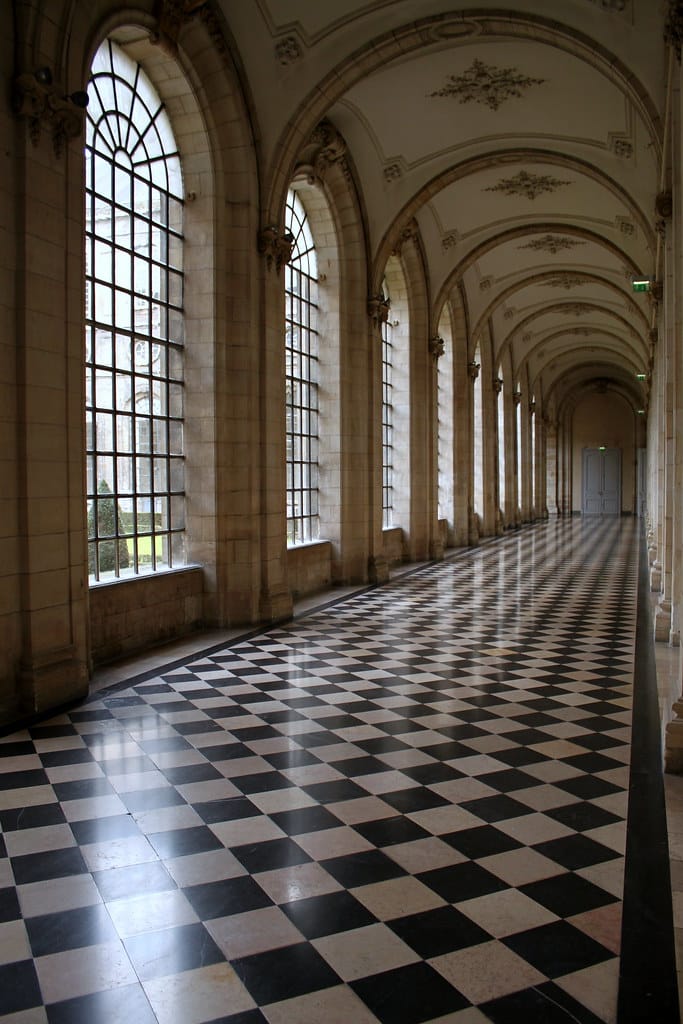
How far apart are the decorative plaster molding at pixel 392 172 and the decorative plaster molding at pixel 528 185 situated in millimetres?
3150

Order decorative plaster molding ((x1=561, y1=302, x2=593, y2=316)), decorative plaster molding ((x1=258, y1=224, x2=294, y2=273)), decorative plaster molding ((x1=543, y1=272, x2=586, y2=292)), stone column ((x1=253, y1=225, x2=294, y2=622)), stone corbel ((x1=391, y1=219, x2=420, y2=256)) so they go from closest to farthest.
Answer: decorative plaster molding ((x1=258, y1=224, x2=294, y2=273))
stone column ((x1=253, y1=225, x2=294, y2=622))
stone corbel ((x1=391, y1=219, x2=420, y2=256))
decorative plaster molding ((x1=543, y1=272, x2=586, y2=292))
decorative plaster molding ((x1=561, y1=302, x2=593, y2=316))

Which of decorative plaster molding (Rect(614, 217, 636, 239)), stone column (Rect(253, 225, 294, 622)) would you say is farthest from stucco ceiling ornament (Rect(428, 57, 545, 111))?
decorative plaster molding (Rect(614, 217, 636, 239))

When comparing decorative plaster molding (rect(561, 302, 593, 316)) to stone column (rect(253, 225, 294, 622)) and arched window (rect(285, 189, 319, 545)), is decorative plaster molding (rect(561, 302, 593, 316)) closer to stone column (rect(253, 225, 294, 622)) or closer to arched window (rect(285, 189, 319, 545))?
arched window (rect(285, 189, 319, 545))

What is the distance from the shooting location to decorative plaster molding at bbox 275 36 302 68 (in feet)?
34.1

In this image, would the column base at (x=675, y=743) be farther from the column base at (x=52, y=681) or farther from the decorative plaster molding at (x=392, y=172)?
the decorative plaster molding at (x=392, y=172)

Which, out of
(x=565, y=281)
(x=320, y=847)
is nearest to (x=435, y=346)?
(x=565, y=281)

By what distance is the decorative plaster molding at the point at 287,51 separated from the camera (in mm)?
10406

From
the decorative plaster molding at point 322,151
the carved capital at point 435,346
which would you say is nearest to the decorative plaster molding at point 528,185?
the carved capital at point 435,346

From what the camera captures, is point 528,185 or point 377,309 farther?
Result: point 528,185

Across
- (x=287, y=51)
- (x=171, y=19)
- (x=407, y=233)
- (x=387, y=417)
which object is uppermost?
(x=287, y=51)

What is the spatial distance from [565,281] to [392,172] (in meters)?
12.6

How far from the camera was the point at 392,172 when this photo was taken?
48.5 ft

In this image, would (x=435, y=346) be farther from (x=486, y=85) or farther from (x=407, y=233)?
(x=486, y=85)

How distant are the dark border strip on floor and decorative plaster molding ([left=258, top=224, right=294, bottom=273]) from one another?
7.37 m
